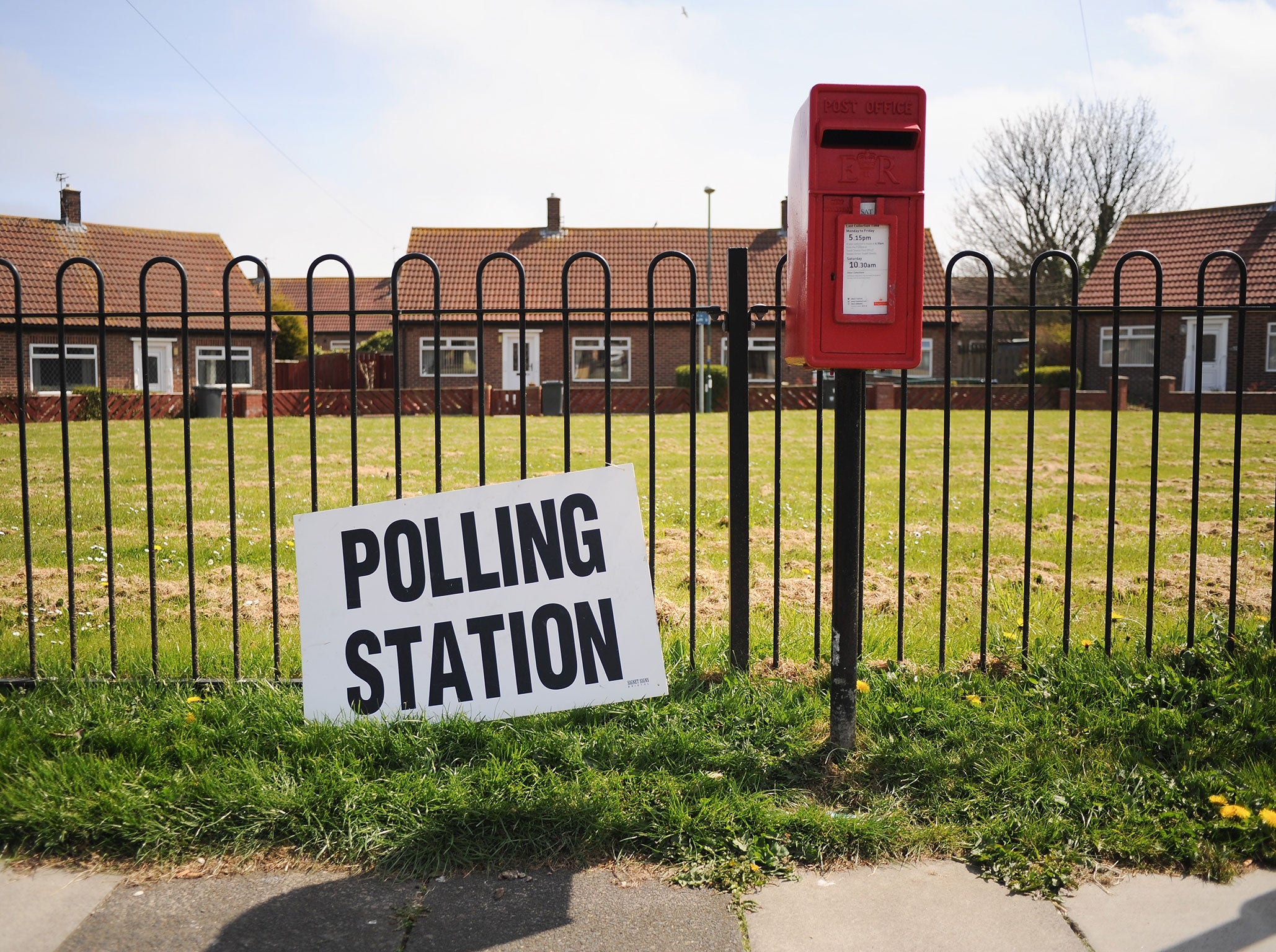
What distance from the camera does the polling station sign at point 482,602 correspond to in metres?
3.68

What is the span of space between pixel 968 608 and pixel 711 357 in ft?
103

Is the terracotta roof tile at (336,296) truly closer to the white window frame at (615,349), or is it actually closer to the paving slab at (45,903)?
the white window frame at (615,349)

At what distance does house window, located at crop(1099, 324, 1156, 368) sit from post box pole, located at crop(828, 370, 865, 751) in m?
33.2

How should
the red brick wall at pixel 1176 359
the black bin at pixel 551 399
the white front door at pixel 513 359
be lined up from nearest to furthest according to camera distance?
1. the black bin at pixel 551 399
2. the red brick wall at pixel 1176 359
3. the white front door at pixel 513 359

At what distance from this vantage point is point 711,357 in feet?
120

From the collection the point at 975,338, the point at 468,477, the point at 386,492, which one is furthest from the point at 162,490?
the point at 975,338

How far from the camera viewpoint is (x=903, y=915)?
8.79 ft

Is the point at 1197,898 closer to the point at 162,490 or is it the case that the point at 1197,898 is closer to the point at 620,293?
the point at 162,490

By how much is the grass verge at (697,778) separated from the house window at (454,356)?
99.0ft

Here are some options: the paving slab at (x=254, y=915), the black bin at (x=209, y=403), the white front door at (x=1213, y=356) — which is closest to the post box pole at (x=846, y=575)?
the paving slab at (x=254, y=915)

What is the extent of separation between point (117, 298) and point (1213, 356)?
35937 millimetres

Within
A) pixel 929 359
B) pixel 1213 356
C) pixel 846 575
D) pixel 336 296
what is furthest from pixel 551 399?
pixel 336 296

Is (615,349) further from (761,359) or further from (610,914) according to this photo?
(610,914)

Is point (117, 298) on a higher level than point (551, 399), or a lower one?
Answer: higher
